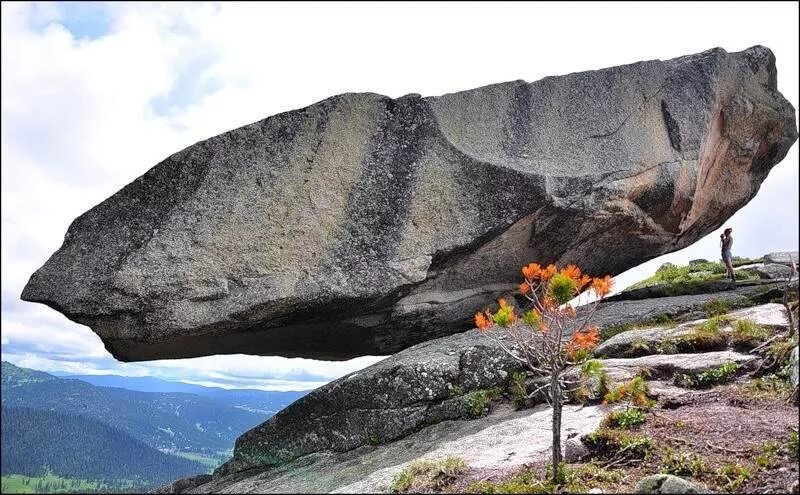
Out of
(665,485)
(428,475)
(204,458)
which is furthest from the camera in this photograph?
(204,458)

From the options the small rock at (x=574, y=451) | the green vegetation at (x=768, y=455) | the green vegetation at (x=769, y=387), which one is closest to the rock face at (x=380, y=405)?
the small rock at (x=574, y=451)

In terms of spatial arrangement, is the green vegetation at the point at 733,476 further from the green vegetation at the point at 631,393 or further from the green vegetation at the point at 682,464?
the green vegetation at the point at 631,393

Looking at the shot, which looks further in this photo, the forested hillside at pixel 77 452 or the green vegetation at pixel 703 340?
the green vegetation at pixel 703 340

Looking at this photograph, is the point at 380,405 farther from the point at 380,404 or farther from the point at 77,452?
the point at 77,452

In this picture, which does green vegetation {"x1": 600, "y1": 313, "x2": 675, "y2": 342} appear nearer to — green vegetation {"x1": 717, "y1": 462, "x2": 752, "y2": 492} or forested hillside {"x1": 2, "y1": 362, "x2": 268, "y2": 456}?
green vegetation {"x1": 717, "y1": 462, "x2": 752, "y2": 492}

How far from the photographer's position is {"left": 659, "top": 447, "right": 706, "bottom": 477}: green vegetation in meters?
9.38

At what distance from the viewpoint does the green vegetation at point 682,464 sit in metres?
9.38

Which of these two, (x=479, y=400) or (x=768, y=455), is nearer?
(x=768, y=455)

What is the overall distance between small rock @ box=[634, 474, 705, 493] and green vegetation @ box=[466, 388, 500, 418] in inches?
198

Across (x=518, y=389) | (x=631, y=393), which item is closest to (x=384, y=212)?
(x=518, y=389)

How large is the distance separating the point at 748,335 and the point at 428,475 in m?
8.42

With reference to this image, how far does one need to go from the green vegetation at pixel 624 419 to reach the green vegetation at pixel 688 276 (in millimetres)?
9525

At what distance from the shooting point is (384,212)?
16031mm

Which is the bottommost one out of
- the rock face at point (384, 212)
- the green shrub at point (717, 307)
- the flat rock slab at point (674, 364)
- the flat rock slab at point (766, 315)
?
the flat rock slab at point (674, 364)
